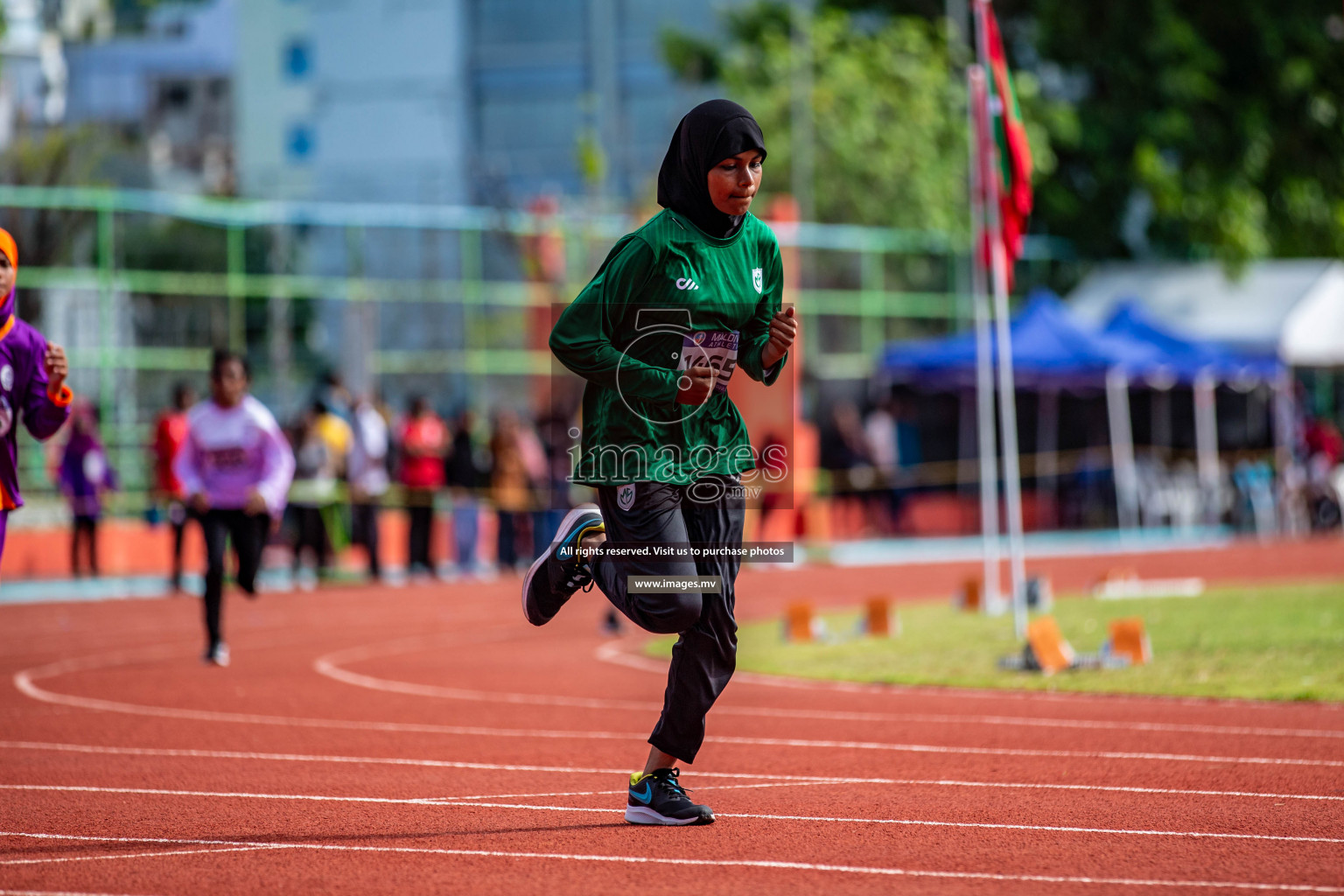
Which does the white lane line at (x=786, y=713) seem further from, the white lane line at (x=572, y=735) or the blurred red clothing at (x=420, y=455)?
the blurred red clothing at (x=420, y=455)

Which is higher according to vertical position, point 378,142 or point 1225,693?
point 378,142

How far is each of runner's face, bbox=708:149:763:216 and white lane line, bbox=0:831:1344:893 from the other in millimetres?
2138

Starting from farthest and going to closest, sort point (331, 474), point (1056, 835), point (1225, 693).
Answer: point (331, 474)
point (1225, 693)
point (1056, 835)

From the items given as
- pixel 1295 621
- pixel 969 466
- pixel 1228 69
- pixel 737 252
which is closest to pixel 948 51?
pixel 1228 69

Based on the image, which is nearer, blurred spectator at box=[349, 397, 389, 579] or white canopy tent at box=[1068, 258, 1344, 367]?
blurred spectator at box=[349, 397, 389, 579]

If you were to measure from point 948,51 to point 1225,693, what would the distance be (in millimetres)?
28354

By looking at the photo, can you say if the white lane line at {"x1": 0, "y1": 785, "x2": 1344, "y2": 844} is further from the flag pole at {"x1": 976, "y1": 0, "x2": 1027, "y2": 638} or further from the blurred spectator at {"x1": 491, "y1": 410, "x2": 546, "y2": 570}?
the blurred spectator at {"x1": 491, "y1": 410, "x2": 546, "y2": 570}

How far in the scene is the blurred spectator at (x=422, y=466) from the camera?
22672mm

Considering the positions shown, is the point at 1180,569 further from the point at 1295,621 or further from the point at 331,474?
the point at 331,474

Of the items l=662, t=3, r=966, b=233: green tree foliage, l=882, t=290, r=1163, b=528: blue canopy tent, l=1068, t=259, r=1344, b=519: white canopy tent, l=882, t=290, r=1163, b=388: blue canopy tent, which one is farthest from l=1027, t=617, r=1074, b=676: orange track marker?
l=662, t=3, r=966, b=233: green tree foliage

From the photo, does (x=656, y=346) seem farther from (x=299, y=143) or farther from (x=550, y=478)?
(x=299, y=143)

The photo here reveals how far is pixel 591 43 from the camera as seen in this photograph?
229 ft

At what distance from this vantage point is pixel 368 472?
2241 centimetres

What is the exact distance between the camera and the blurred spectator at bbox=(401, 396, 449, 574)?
74.4 ft
